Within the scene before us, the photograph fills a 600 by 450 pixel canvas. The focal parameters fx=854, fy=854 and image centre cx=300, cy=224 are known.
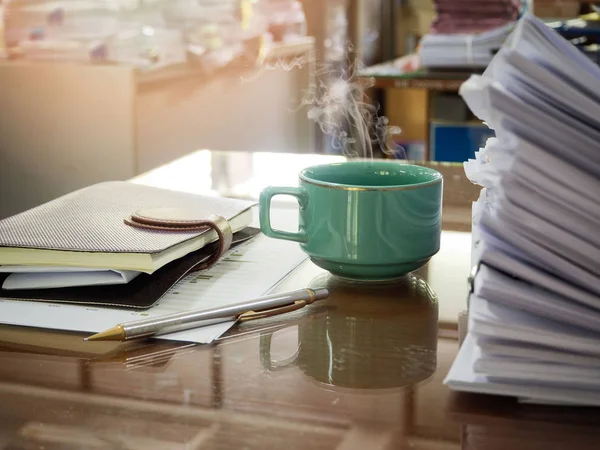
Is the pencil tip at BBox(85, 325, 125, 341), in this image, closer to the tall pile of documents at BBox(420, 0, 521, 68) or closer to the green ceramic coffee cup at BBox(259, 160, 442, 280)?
the green ceramic coffee cup at BBox(259, 160, 442, 280)

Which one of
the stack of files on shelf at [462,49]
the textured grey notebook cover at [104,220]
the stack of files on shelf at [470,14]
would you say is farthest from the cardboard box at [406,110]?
the textured grey notebook cover at [104,220]

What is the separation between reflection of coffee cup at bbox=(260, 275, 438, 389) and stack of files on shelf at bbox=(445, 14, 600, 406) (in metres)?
0.06

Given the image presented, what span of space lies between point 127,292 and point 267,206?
0.15m

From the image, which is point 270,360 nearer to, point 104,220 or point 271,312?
point 271,312

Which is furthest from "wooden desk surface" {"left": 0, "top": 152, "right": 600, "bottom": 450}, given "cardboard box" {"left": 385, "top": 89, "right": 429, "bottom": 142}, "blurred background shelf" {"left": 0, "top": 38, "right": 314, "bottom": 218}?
"cardboard box" {"left": 385, "top": 89, "right": 429, "bottom": 142}

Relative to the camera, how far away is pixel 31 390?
1.74ft

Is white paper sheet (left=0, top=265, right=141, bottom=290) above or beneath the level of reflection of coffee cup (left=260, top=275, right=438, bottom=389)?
above

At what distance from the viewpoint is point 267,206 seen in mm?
762

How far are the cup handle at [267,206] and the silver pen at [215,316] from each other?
70 millimetres

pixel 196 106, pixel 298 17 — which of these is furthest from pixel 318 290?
pixel 298 17

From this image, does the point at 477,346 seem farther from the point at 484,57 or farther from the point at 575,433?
the point at 484,57

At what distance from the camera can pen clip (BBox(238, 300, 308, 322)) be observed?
66cm

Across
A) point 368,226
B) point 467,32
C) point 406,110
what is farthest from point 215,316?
point 406,110

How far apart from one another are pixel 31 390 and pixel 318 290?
0.81 ft
